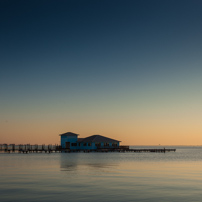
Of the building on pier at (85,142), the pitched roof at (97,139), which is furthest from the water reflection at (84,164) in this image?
the building on pier at (85,142)

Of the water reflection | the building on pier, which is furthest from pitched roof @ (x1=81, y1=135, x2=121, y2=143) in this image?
the water reflection

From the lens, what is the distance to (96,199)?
76.3 ft

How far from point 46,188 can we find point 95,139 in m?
81.5

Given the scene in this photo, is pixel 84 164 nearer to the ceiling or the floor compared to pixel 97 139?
nearer to the floor

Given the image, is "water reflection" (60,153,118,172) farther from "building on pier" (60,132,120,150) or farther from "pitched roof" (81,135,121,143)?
"building on pier" (60,132,120,150)

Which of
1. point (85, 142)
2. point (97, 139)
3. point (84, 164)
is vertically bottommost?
point (84, 164)

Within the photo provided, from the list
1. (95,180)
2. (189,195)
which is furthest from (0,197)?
(189,195)

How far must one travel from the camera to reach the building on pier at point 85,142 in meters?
110

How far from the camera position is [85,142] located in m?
110

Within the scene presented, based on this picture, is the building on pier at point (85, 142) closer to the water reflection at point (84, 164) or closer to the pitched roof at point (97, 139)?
the pitched roof at point (97, 139)

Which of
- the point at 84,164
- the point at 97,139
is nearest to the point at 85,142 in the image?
the point at 97,139

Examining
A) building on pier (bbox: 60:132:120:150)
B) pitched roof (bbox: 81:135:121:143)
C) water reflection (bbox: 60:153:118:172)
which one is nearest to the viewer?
water reflection (bbox: 60:153:118:172)

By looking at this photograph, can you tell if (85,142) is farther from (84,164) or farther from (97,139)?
(84,164)

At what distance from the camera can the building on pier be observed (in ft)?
360
